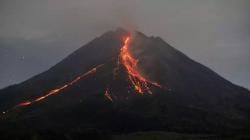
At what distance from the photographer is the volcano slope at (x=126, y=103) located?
141000 millimetres

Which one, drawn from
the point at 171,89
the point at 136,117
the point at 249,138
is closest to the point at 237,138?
the point at 249,138

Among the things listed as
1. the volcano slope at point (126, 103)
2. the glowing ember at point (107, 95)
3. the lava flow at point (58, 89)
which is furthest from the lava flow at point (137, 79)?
the lava flow at point (58, 89)

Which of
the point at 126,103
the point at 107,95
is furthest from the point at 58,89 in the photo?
the point at 126,103

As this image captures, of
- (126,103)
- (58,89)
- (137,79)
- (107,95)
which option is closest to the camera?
(126,103)

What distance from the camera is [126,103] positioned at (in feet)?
530

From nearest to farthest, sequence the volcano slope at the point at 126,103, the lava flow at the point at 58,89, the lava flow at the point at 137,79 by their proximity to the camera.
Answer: the volcano slope at the point at 126,103
the lava flow at the point at 58,89
the lava flow at the point at 137,79

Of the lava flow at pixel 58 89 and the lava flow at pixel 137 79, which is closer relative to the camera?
the lava flow at pixel 58 89

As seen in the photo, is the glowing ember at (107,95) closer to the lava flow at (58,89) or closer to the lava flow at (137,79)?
the lava flow at (137,79)

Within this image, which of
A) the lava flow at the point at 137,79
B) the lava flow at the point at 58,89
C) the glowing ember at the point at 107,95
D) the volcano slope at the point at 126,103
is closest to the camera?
the volcano slope at the point at 126,103

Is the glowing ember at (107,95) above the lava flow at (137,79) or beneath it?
beneath

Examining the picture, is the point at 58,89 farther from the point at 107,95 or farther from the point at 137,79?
the point at 137,79

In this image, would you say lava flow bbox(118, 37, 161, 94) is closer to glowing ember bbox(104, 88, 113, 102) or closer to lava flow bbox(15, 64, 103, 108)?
glowing ember bbox(104, 88, 113, 102)

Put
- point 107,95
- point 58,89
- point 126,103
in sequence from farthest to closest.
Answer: point 58,89
point 107,95
point 126,103

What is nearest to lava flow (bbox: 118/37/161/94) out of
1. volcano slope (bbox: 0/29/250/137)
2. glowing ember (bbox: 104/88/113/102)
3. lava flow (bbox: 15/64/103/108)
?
volcano slope (bbox: 0/29/250/137)
